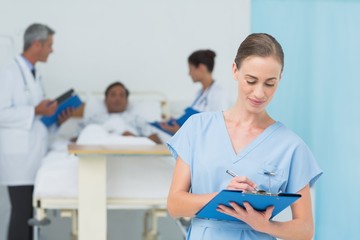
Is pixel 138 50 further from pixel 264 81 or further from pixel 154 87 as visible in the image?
pixel 264 81

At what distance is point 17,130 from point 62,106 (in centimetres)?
30

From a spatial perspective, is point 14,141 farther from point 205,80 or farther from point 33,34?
point 205,80

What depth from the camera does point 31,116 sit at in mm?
3998

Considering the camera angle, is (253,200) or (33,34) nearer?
(253,200)

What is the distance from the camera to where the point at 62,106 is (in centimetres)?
413

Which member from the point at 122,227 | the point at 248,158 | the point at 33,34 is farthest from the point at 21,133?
the point at 248,158

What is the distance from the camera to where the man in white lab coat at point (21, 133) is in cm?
398

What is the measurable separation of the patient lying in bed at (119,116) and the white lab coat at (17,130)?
30.3 inches

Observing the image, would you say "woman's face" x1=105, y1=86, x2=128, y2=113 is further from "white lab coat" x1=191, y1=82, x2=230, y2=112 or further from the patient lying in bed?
"white lab coat" x1=191, y1=82, x2=230, y2=112

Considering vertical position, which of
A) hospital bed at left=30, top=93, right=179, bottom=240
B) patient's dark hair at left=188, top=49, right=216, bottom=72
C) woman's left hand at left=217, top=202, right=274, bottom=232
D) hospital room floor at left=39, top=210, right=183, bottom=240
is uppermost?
patient's dark hair at left=188, top=49, right=216, bottom=72

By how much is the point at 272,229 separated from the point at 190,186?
0.70 feet

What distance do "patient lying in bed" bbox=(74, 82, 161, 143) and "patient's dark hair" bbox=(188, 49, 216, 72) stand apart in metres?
0.68

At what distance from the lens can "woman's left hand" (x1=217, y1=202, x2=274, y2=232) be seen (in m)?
1.45

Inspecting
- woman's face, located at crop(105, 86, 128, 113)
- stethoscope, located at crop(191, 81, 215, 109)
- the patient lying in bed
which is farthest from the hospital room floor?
stethoscope, located at crop(191, 81, 215, 109)
